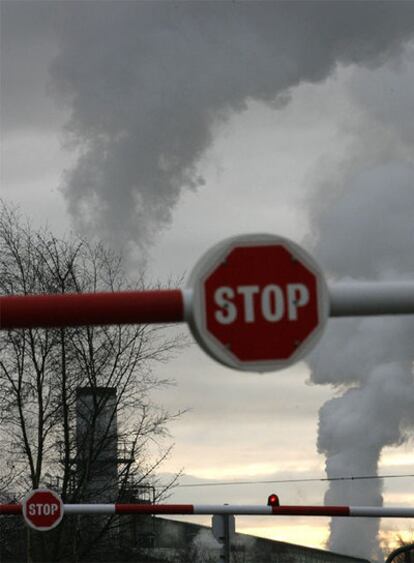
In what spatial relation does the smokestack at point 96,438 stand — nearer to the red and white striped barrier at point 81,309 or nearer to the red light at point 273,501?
the red light at point 273,501

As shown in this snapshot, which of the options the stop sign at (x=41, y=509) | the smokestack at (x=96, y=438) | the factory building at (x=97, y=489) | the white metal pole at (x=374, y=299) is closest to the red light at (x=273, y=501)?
the stop sign at (x=41, y=509)

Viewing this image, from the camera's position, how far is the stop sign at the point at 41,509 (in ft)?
50.0

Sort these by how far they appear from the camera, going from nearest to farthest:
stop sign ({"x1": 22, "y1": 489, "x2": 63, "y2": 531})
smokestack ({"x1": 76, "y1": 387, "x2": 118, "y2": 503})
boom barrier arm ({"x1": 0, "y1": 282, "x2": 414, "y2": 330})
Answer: boom barrier arm ({"x1": 0, "y1": 282, "x2": 414, "y2": 330}), stop sign ({"x1": 22, "y1": 489, "x2": 63, "y2": 531}), smokestack ({"x1": 76, "y1": 387, "x2": 118, "y2": 503})

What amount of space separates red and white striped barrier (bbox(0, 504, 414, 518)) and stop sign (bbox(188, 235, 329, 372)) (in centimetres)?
980

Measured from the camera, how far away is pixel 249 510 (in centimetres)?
1495

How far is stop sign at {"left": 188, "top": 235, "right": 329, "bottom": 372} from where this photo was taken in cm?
454

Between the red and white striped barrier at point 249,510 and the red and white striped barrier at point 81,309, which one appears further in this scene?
the red and white striped barrier at point 249,510

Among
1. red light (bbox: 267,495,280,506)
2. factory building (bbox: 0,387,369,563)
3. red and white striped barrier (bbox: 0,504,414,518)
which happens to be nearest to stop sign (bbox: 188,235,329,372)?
red and white striped barrier (bbox: 0,504,414,518)

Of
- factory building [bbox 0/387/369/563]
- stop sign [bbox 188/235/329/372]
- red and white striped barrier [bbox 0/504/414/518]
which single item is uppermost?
factory building [bbox 0/387/369/563]

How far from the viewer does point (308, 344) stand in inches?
179

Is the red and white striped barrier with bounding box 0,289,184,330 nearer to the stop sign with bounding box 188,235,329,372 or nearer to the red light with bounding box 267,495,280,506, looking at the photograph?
the stop sign with bounding box 188,235,329,372

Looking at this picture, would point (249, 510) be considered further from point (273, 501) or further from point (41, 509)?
point (41, 509)

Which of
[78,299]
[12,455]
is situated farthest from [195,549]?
[78,299]

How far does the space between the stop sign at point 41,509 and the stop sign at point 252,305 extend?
437 inches
